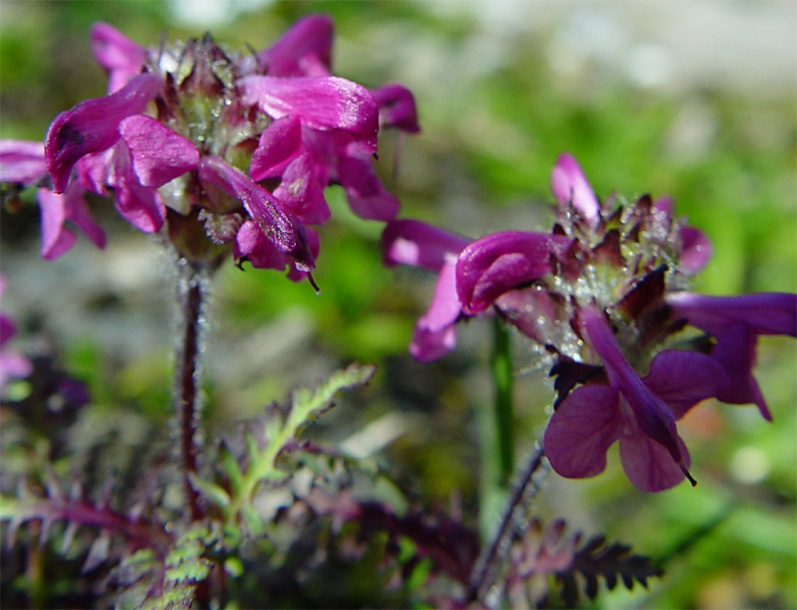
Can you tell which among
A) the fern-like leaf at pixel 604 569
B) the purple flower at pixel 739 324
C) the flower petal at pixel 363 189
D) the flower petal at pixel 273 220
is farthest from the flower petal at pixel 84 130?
the fern-like leaf at pixel 604 569

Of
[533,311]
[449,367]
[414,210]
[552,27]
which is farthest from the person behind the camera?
[552,27]

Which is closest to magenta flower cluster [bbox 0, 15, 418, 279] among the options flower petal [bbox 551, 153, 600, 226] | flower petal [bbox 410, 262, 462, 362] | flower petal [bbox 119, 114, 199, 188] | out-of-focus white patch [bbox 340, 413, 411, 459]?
flower petal [bbox 119, 114, 199, 188]

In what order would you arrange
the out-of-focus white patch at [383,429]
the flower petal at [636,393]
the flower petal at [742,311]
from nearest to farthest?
the flower petal at [636,393] < the flower petal at [742,311] < the out-of-focus white patch at [383,429]

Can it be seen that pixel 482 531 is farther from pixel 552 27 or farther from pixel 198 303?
pixel 552 27

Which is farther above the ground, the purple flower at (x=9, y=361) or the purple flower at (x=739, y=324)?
the purple flower at (x=739, y=324)

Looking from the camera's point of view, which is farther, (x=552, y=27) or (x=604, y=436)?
(x=552, y=27)

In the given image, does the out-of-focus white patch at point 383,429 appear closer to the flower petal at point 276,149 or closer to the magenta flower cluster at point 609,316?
the magenta flower cluster at point 609,316

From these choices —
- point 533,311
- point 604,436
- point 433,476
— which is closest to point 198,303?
point 533,311
